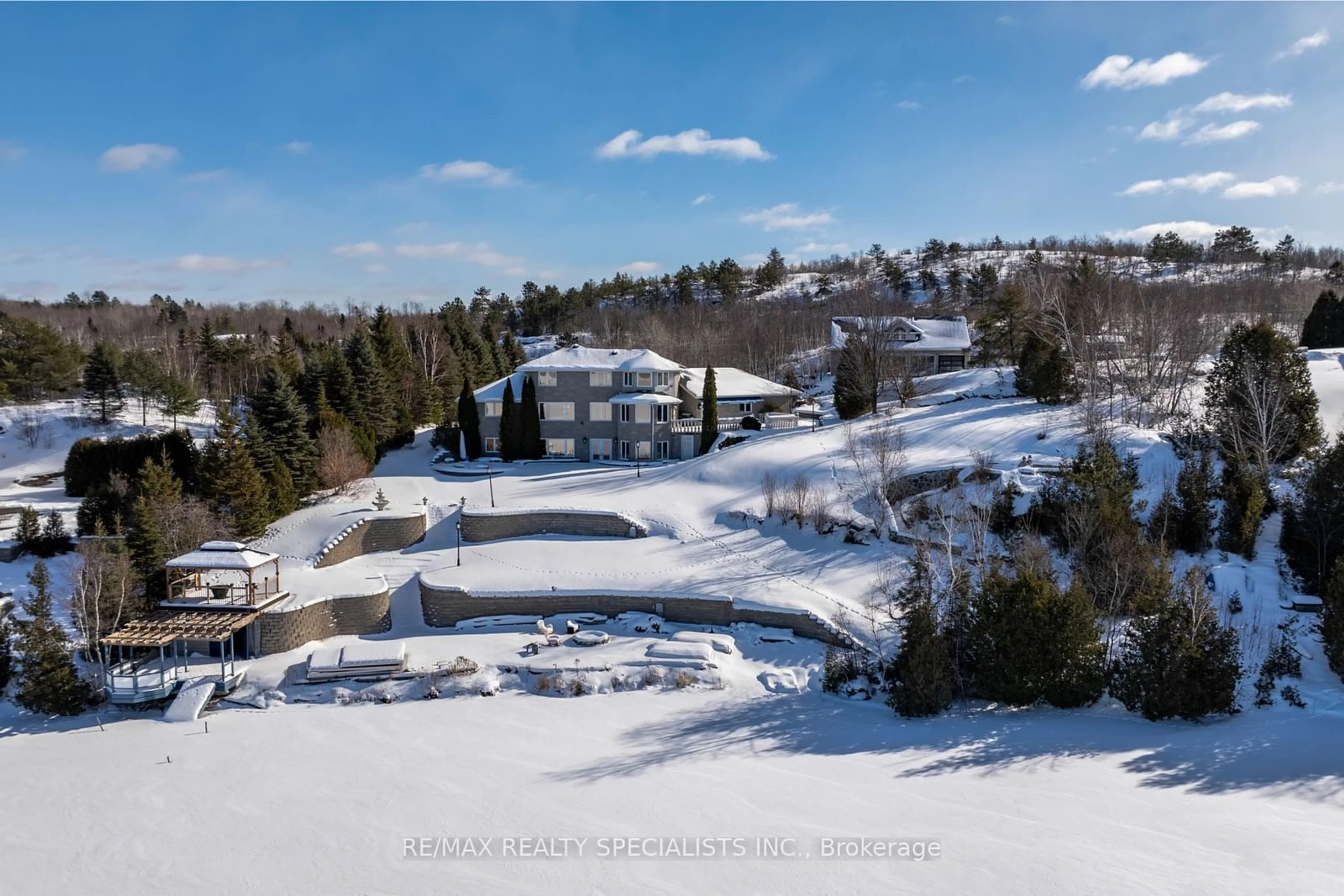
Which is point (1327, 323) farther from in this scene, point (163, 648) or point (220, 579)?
point (163, 648)

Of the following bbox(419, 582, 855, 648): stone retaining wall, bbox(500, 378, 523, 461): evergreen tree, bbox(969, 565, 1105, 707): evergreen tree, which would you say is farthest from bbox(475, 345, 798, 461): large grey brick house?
bbox(969, 565, 1105, 707): evergreen tree

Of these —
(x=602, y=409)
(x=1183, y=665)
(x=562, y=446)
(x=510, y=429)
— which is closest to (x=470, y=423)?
(x=510, y=429)

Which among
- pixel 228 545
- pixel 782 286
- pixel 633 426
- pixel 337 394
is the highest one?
pixel 782 286

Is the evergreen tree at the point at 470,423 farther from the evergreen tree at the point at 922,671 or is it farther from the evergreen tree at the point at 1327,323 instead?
the evergreen tree at the point at 1327,323

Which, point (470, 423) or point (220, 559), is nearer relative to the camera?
point (220, 559)

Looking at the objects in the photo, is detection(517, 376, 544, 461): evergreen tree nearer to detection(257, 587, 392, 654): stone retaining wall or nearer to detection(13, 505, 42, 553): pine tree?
detection(257, 587, 392, 654): stone retaining wall

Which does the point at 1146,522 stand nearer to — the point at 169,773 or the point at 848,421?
the point at 848,421

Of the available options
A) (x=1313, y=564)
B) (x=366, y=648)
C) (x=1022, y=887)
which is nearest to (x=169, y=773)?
(x=366, y=648)
